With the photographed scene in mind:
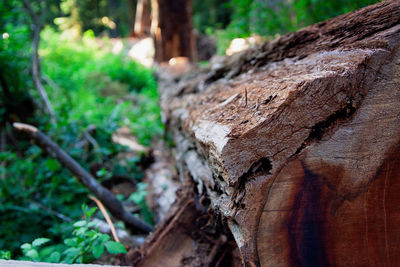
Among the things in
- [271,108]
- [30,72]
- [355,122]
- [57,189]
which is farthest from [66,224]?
[30,72]

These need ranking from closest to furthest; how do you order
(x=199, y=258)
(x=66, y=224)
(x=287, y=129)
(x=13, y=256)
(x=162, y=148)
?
(x=287, y=129)
(x=199, y=258)
(x=13, y=256)
(x=66, y=224)
(x=162, y=148)

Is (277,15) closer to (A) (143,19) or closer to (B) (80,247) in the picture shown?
(B) (80,247)

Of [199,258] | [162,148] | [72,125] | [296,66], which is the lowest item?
[162,148]

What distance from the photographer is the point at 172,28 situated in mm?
6402

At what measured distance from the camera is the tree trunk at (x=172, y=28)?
20.2 feet

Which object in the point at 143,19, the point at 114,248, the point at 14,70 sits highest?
the point at 143,19

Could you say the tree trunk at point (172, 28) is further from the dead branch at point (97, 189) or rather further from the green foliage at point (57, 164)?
the dead branch at point (97, 189)

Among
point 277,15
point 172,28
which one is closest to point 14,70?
point 277,15

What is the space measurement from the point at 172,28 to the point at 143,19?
7553mm

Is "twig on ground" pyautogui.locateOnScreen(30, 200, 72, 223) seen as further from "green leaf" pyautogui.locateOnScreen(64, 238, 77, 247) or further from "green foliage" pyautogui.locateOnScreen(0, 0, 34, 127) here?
"green foliage" pyautogui.locateOnScreen(0, 0, 34, 127)

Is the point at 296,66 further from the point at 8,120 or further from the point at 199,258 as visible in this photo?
the point at 8,120

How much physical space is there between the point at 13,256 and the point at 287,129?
2.03m

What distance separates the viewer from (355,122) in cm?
106

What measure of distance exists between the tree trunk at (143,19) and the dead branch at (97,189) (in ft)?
38.2
